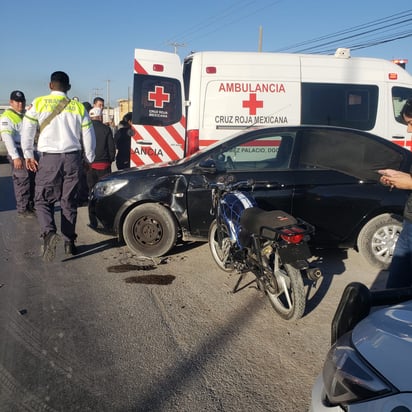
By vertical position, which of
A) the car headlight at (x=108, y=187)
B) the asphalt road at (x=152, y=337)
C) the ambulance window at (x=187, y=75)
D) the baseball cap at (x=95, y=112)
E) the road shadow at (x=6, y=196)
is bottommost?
the asphalt road at (x=152, y=337)

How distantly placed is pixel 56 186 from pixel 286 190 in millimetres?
2607

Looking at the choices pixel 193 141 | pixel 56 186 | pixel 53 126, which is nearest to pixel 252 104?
pixel 193 141

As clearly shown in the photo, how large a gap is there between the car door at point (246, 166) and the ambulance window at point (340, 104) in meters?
2.54

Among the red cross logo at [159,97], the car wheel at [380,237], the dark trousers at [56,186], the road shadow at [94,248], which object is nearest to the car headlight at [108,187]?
the dark trousers at [56,186]

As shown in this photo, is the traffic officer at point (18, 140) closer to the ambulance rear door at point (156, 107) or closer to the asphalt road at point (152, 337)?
the ambulance rear door at point (156, 107)

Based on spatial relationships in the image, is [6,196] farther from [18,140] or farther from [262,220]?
[262,220]

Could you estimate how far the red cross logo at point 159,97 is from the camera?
7.30 metres

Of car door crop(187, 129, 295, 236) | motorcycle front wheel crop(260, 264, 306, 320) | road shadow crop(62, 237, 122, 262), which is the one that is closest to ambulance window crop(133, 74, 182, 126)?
road shadow crop(62, 237, 122, 262)

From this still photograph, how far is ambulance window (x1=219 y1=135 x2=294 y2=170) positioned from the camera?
4.89 m

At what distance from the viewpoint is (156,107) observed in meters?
7.36

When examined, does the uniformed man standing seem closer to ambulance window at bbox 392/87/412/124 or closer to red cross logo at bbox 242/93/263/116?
red cross logo at bbox 242/93/263/116

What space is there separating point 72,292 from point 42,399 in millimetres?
1649

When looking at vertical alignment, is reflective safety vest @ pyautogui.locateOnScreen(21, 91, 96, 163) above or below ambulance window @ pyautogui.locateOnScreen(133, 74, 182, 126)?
below

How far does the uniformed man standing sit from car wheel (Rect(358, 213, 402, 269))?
3.38 meters
